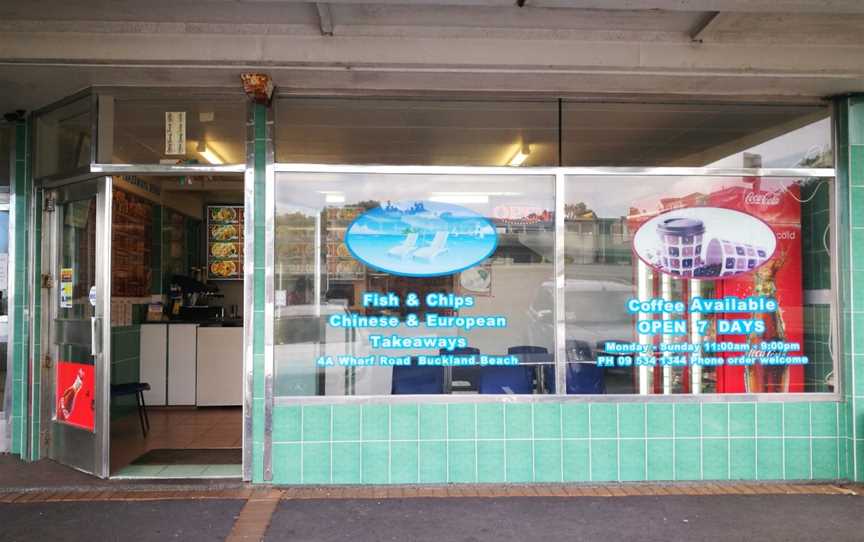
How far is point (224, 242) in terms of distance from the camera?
10.5m

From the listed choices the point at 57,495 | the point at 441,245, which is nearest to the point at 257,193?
the point at 441,245

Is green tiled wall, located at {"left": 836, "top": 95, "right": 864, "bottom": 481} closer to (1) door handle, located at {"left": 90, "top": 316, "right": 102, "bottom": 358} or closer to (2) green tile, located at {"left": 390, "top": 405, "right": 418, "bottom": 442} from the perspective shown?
(2) green tile, located at {"left": 390, "top": 405, "right": 418, "bottom": 442}

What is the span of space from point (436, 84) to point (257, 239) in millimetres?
1749

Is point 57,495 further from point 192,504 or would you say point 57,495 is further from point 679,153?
point 679,153

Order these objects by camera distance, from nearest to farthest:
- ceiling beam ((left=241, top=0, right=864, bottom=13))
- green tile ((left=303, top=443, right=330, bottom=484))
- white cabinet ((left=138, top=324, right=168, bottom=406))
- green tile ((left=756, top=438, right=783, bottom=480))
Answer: ceiling beam ((left=241, top=0, right=864, bottom=13)), green tile ((left=303, top=443, right=330, bottom=484)), green tile ((left=756, top=438, right=783, bottom=480)), white cabinet ((left=138, top=324, right=168, bottom=406))

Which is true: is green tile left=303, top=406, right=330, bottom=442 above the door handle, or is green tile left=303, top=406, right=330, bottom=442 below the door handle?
below

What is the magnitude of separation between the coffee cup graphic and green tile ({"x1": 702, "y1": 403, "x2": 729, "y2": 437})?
1016 mm

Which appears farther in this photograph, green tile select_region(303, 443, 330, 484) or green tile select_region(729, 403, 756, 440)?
green tile select_region(729, 403, 756, 440)

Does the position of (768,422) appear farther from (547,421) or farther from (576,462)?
(547,421)

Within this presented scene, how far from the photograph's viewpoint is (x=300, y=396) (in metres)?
4.91

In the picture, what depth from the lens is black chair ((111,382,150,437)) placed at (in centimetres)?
581

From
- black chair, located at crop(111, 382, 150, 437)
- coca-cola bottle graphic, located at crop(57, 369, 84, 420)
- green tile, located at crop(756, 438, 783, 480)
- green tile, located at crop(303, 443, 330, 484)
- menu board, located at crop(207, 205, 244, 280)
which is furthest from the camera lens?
menu board, located at crop(207, 205, 244, 280)

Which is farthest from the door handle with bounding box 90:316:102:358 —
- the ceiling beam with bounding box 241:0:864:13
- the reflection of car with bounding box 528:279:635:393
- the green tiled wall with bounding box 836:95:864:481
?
the green tiled wall with bounding box 836:95:864:481

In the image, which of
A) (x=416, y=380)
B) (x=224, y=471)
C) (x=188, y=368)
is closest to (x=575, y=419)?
(x=416, y=380)
